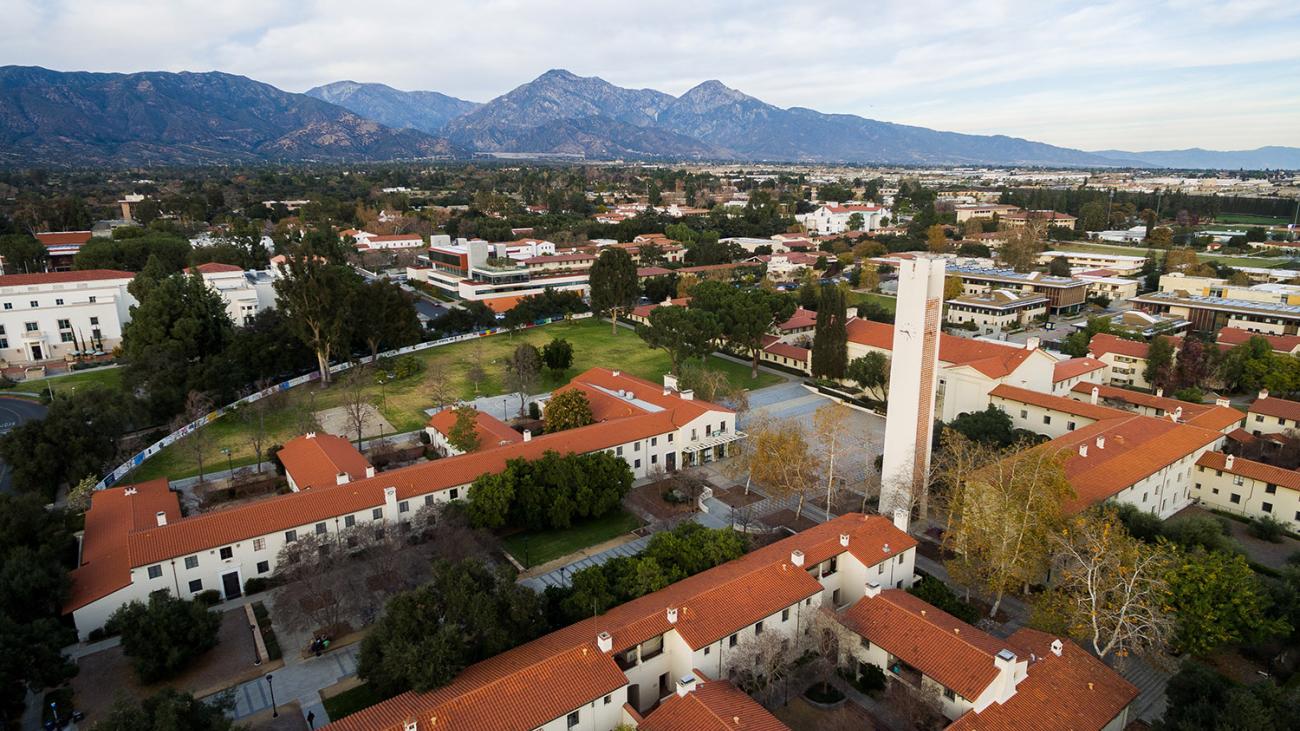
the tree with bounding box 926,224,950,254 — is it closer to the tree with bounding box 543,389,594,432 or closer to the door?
the tree with bounding box 543,389,594,432

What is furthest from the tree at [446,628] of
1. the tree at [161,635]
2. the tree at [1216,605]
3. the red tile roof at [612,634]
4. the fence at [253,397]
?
the fence at [253,397]

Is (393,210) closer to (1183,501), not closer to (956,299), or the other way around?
(956,299)

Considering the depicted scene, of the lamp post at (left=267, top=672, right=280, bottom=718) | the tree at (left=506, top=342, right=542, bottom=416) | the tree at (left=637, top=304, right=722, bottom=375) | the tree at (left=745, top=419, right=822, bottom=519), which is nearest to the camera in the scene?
the lamp post at (left=267, top=672, right=280, bottom=718)

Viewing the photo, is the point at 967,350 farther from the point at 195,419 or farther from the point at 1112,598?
the point at 195,419

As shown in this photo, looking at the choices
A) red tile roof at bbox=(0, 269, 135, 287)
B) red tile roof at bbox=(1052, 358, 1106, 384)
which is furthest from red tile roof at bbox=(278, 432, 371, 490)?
red tile roof at bbox=(1052, 358, 1106, 384)

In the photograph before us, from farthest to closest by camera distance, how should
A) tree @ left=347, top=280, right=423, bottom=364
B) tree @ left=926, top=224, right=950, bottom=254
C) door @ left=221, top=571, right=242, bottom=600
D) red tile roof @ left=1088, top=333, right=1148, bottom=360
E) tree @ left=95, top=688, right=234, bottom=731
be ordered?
1. tree @ left=926, top=224, right=950, bottom=254
2. tree @ left=347, top=280, right=423, bottom=364
3. red tile roof @ left=1088, top=333, right=1148, bottom=360
4. door @ left=221, top=571, right=242, bottom=600
5. tree @ left=95, top=688, right=234, bottom=731

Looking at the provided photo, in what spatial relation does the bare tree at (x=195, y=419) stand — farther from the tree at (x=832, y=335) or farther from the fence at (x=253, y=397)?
the tree at (x=832, y=335)

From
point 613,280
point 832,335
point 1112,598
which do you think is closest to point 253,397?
point 613,280
